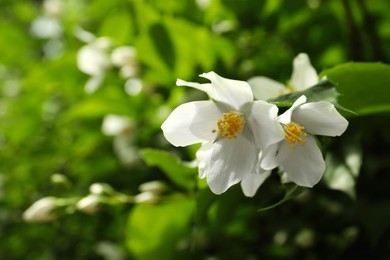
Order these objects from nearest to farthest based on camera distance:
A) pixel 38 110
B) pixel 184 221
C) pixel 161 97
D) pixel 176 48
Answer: pixel 184 221 → pixel 176 48 → pixel 161 97 → pixel 38 110

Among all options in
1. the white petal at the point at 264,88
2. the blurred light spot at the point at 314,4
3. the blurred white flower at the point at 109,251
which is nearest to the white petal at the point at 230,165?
the white petal at the point at 264,88

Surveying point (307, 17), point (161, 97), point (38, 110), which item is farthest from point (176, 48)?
point (38, 110)

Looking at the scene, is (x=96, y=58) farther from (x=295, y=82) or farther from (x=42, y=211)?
(x=295, y=82)

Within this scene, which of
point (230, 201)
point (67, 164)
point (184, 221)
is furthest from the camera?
point (67, 164)

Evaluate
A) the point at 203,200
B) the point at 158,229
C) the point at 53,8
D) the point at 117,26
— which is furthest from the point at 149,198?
the point at 53,8

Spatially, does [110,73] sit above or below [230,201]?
above

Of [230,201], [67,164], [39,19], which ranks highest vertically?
[39,19]

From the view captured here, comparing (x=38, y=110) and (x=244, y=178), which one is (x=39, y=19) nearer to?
(x=38, y=110)

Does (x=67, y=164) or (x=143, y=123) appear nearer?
(x=143, y=123)
